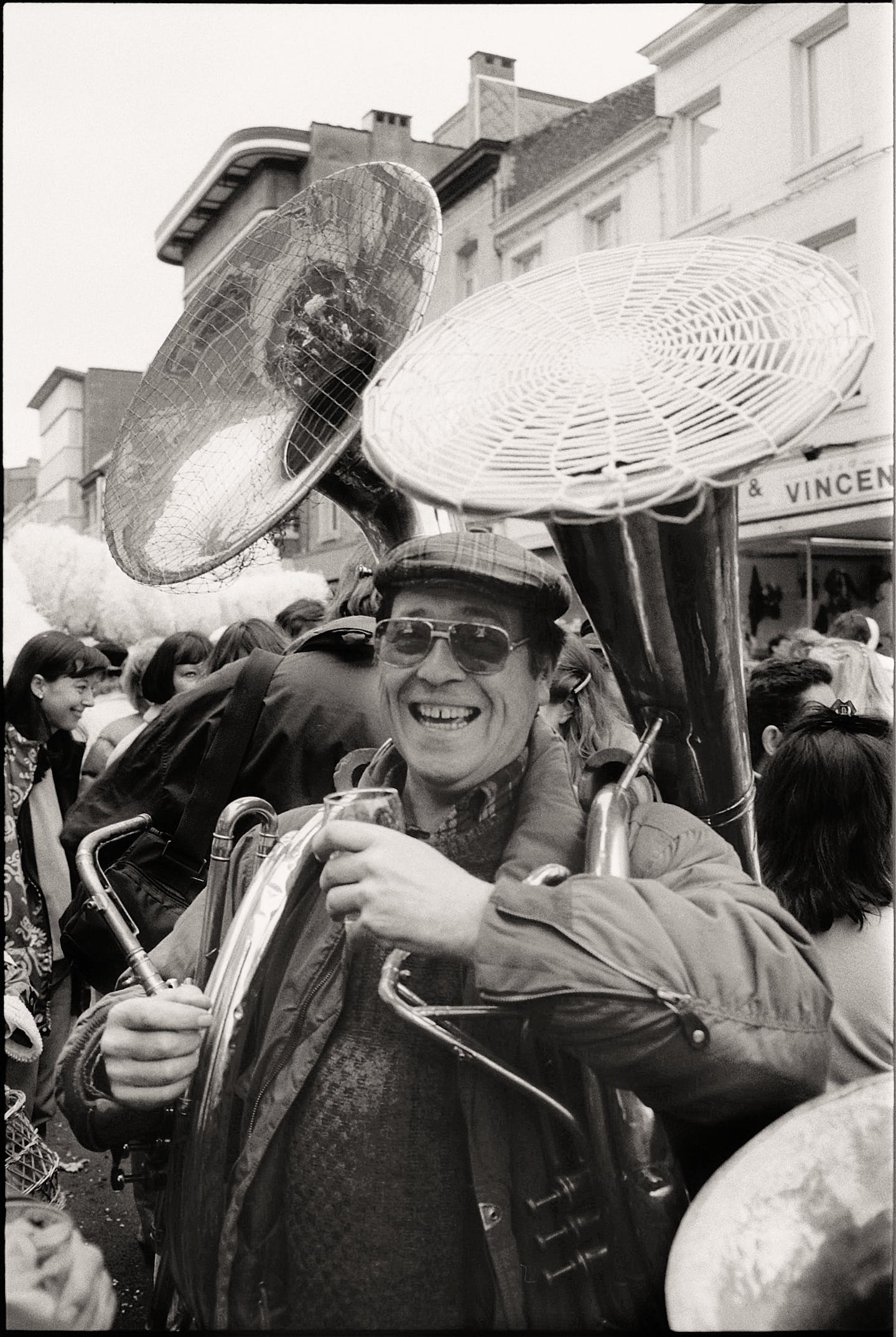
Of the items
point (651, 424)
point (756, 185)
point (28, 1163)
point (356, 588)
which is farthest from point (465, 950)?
point (756, 185)

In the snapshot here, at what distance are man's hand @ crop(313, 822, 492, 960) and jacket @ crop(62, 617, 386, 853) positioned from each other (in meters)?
0.42

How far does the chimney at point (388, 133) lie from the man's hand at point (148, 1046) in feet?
4.31

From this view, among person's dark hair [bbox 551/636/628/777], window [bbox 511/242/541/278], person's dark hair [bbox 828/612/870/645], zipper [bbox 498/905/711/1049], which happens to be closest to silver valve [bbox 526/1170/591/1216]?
zipper [bbox 498/905/711/1049]

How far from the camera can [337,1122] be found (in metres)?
1.49

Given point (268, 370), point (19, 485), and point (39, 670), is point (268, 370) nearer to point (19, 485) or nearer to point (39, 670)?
point (19, 485)

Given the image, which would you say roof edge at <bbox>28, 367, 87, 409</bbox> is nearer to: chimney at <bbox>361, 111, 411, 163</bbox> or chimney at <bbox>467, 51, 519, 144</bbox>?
chimney at <bbox>361, 111, 411, 163</bbox>

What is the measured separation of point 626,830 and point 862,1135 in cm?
45

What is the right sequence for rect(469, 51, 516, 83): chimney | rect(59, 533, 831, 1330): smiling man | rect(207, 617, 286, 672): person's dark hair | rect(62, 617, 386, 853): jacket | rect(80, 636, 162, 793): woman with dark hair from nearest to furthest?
rect(59, 533, 831, 1330): smiling man → rect(469, 51, 516, 83): chimney → rect(62, 617, 386, 853): jacket → rect(207, 617, 286, 672): person's dark hair → rect(80, 636, 162, 793): woman with dark hair

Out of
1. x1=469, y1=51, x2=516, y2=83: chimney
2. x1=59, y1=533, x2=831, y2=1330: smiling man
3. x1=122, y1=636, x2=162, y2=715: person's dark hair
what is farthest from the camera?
x1=122, y1=636, x2=162, y2=715: person's dark hair

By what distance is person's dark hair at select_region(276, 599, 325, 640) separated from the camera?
9.25 ft

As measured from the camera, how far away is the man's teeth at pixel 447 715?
1.49 m

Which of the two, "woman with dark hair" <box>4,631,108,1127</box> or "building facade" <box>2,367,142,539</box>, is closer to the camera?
"building facade" <box>2,367,142,539</box>

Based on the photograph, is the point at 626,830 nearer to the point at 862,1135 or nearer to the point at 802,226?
→ the point at 862,1135

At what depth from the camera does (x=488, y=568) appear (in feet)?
4.85
